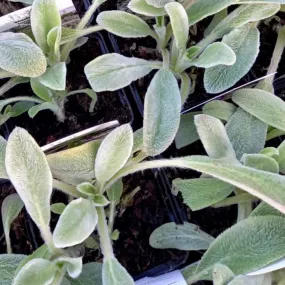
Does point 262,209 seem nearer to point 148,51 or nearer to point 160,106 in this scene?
point 160,106

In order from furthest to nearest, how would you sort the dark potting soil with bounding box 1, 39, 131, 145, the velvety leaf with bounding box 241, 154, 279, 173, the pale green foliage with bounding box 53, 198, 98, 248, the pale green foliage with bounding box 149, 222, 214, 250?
1. the dark potting soil with bounding box 1, 39, 131, 145
2. the pale green foliage with bounding box 149, 222, 214, 250
3. the velvety leaf with bounding box 241, 154, 279, 173
4. the pale green foliage with bounding box 53, 198, 98, 248

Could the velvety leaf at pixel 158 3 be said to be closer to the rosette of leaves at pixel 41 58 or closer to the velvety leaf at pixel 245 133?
the rosette of leaves at pixel 41 58

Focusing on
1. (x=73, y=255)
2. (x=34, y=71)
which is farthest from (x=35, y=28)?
(x=73, y=255)

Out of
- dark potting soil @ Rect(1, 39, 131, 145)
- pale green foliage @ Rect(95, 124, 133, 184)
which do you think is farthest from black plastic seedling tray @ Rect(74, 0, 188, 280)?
pale green foliage @ Rect(95, 124, 133, 184)

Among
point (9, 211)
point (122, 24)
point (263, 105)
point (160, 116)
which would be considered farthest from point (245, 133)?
point (9, 211)

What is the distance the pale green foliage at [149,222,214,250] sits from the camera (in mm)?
865

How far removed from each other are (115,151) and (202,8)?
1.00 ft

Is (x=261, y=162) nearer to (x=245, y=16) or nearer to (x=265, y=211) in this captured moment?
(x=265, y=211)

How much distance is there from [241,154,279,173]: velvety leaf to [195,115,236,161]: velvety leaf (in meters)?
0.03

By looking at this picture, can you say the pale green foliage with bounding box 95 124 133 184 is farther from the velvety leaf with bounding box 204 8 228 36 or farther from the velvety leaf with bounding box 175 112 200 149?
the velvety leaf with bounding box 204 8 228 36

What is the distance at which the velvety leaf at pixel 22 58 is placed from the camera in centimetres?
78

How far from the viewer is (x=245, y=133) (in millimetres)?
862

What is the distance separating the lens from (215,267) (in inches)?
27.3

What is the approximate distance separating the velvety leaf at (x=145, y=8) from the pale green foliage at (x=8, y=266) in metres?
0.42
